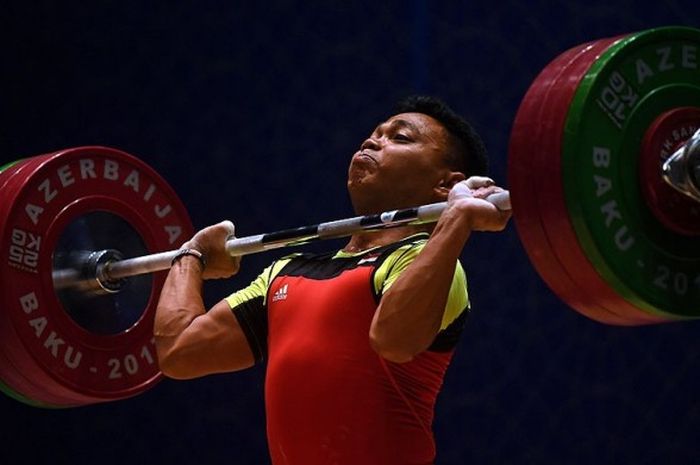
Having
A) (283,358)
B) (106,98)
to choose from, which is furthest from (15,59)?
(283,358)

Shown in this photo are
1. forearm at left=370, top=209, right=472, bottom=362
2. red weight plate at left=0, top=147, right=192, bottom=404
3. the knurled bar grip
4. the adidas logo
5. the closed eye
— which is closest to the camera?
forearm at left=370, top=209, right=472, bottom=362

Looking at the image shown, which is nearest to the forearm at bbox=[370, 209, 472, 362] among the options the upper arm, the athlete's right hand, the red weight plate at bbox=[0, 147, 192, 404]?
the upper arm

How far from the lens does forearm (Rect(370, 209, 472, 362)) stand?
1.78 metres

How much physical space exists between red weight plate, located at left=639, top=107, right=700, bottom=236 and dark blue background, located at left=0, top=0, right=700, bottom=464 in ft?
5.18

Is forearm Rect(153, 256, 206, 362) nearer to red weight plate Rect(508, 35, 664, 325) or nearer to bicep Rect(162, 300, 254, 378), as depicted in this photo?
bicep Rect(162, 300, 254, 378)

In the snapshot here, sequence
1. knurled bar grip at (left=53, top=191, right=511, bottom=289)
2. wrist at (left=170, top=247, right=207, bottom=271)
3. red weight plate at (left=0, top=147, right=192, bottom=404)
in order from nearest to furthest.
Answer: knurled bar grip at (left=53, top=191, right=511, bottom=289) → wrist at (left=170, top=247, right=207, bottom=271) → red weight plate at (left=0, top=147, right=192, bottom=404)

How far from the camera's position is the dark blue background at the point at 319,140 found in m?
3.15

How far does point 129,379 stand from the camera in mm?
2609

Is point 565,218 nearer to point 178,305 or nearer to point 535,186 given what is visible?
point 535,186

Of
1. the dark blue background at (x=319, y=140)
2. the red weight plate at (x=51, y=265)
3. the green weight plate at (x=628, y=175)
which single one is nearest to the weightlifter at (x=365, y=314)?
the green weight plate at (x=628, y=175)

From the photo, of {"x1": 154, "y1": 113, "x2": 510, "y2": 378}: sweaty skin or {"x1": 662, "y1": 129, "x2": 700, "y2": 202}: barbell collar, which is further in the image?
{"x1": 154, "y1": 113, "x2": 510, "y2": 378}: sweaty skin

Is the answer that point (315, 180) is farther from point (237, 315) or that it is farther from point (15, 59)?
point (237, 315)

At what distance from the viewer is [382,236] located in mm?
2205

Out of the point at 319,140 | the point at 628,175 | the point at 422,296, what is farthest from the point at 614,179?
the point at 319,140
